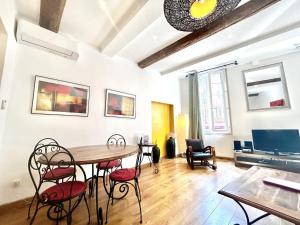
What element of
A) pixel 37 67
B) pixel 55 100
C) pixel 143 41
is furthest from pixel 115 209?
pixel 143 41

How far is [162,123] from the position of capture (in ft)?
15.7

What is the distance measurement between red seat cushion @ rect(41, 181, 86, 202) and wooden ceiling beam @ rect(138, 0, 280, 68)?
9.86 ft

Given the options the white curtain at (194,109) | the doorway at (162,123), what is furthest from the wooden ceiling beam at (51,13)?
the white curtain at (194,109)

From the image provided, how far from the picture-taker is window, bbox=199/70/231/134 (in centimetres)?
446

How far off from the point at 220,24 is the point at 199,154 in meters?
2.84

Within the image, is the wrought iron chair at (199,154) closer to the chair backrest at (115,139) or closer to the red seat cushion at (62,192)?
the chair backrest at (115,139)

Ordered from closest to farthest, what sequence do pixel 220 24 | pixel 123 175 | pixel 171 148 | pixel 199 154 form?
pixel 123 175 → pixel 220 24 → pixel 199 154 → pixel 171 148

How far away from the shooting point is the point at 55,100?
234 centimetres

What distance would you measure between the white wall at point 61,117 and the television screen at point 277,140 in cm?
292

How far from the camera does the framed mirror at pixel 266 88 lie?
356 cm

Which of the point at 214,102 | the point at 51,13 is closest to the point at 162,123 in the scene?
the point at 214,102

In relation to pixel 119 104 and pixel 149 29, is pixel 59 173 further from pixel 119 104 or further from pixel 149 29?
pixel 149 29

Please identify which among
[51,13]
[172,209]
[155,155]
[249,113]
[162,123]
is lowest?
[172,209]

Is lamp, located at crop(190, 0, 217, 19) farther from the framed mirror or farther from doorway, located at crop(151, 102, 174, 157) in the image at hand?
the framed mirror
